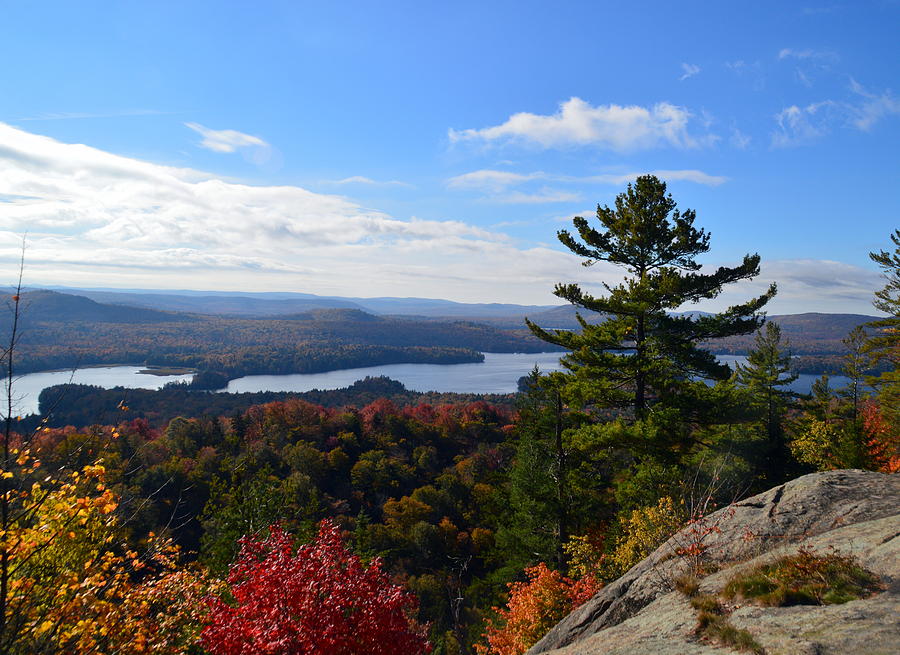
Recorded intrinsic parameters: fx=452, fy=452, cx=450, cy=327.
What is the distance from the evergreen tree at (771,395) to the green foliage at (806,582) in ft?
64.2

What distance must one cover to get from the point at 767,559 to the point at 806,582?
131 cm

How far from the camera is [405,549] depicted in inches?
1510

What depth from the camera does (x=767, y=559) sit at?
671 cm

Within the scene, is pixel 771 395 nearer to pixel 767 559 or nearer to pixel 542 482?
pixel 542 482

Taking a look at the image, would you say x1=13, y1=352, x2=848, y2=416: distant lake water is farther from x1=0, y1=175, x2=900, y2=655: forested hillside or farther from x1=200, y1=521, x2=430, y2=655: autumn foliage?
x1=200, y1=521, x2=430, y2=655: autumn foliage

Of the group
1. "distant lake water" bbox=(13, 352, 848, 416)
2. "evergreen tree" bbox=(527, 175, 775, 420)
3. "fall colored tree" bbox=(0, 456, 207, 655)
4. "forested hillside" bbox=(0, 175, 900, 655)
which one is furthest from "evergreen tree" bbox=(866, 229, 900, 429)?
"distant lake water" bbox=(13, 352, 848, 416)

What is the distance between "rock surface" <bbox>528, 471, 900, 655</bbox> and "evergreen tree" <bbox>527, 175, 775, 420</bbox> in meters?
4.78

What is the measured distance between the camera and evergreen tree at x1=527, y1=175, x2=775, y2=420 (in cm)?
1395

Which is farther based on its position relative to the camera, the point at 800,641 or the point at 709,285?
the point at 709,285

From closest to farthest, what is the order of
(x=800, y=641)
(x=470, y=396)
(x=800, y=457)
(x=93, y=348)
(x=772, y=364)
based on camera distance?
(x=800, y=641) < (x=800, y=457) < (x=772, y=364) < (x=470, y=396) < (x=93, y=348)

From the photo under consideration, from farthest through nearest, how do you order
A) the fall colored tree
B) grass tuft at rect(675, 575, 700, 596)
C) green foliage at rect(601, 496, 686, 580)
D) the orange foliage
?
the orange foliage → green foliage at rect(601, 496, 686, 580) → grass tuft at rect(675, 575, 700, 596) → the fall colored tree

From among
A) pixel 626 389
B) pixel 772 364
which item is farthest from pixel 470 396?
pixel 626 389

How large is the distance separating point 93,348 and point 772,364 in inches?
8883

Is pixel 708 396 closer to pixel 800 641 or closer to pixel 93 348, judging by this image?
pixel 800 641
